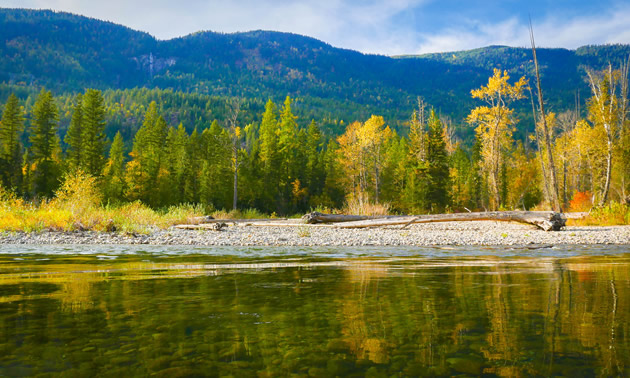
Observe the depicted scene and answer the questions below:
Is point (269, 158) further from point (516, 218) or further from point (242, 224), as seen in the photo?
point (516, 218)

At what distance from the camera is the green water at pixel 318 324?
207 centimetres

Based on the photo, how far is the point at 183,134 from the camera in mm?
62906

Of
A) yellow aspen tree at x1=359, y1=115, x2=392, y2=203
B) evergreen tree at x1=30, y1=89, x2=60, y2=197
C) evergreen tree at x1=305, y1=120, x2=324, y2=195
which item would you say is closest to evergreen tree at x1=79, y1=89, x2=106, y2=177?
evergreen tree at x1=30, y1=89, x2=60, y2=197

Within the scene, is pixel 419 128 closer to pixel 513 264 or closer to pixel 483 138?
pixel 483 138

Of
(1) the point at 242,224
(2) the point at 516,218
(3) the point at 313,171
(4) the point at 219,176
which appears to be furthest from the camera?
(3) the point at 313,171

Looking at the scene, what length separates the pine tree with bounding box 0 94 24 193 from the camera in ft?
172

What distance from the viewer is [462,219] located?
52.7 feet

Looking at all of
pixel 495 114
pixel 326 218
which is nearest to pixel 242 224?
pixel 326 218

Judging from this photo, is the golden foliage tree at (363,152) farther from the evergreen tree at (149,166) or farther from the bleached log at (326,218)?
the bleached log at (326,218)

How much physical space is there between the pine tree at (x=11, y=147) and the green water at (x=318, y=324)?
58.5 meters

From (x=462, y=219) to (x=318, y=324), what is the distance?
1435cm

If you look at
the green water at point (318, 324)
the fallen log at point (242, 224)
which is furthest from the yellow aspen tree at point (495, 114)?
the green water at point (318, 324)

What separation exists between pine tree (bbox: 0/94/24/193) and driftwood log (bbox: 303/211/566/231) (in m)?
50.5

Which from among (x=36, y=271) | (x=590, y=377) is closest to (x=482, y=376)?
(x=590, y=377)
